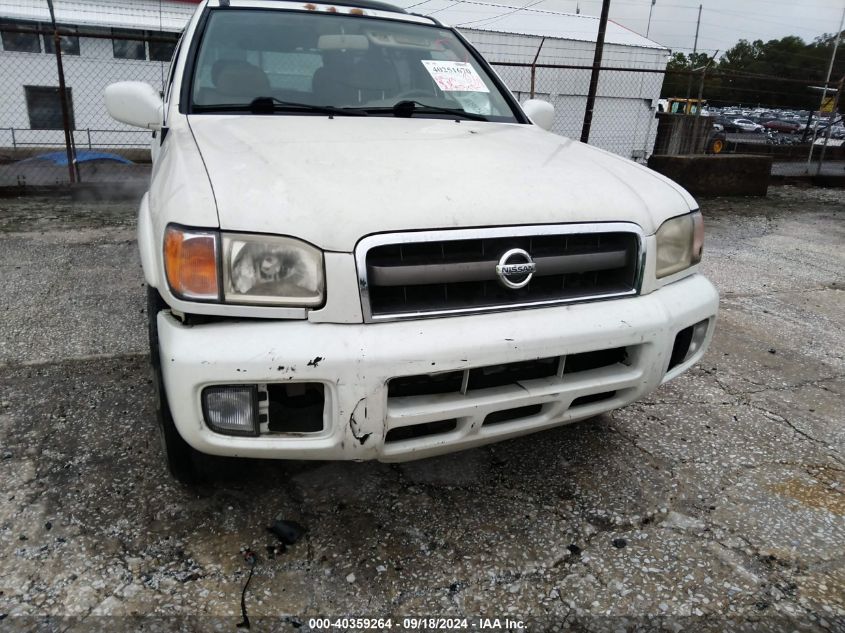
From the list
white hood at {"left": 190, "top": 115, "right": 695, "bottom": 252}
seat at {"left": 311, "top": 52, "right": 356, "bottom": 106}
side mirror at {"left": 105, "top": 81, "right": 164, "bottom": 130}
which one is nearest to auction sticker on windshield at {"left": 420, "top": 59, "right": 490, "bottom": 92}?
seat at {"left": 311, "top": 52, "right": 356, "bottom": 106}

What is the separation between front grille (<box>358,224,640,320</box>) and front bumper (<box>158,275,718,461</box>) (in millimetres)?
58

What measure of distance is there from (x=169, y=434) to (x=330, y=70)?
1790mm

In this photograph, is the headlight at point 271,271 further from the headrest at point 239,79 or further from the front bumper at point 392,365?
the headrest at point 239,79

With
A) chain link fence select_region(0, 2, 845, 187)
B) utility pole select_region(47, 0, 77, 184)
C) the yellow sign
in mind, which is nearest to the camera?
utility pole select_region(47, 0, 77, 184)

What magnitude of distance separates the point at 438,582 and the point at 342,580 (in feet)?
0.93

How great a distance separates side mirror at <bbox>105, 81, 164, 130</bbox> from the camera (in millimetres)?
2730

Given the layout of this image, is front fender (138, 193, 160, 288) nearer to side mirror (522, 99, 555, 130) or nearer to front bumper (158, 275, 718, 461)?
front bumper (158, 275, 718, 461)

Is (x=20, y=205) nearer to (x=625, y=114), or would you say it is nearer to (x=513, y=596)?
(x=513, y=596)

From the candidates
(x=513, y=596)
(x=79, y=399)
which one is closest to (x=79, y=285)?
(x=79, y=399)

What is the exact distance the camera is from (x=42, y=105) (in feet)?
55.1

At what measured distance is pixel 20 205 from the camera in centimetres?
696

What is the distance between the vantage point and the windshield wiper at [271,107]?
253 centimetres

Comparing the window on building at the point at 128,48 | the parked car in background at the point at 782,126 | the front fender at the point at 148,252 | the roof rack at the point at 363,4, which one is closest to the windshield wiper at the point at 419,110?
the roof rack at the point at 363,4

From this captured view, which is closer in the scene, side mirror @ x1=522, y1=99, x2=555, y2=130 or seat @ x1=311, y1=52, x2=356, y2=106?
seat @ x1=311, y1=52, x2=356, y2=106
